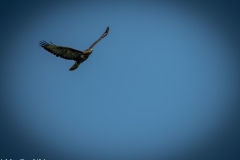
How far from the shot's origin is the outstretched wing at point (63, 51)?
43.7ft

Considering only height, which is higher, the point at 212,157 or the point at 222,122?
the point at 222,122

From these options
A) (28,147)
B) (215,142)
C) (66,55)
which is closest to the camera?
(66,55)

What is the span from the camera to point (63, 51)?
1348cm

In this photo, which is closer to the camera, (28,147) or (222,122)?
(28,147)

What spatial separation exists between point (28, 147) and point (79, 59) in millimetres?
54310

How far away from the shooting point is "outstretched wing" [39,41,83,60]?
43.7 ft

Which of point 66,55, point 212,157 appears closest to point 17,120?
point 212,157

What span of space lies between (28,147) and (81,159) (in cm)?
1060

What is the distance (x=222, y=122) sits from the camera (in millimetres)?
76062

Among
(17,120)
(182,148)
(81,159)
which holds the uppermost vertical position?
(17,120)

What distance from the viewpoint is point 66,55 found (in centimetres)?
1363

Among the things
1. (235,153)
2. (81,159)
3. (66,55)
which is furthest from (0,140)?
(66,55)

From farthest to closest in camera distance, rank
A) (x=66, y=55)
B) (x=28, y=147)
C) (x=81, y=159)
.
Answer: (x=28, y=147), (x=81, y=159), (x=66, y=55)

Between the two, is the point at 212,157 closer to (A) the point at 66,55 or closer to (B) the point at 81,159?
(B) the point at 81,159
